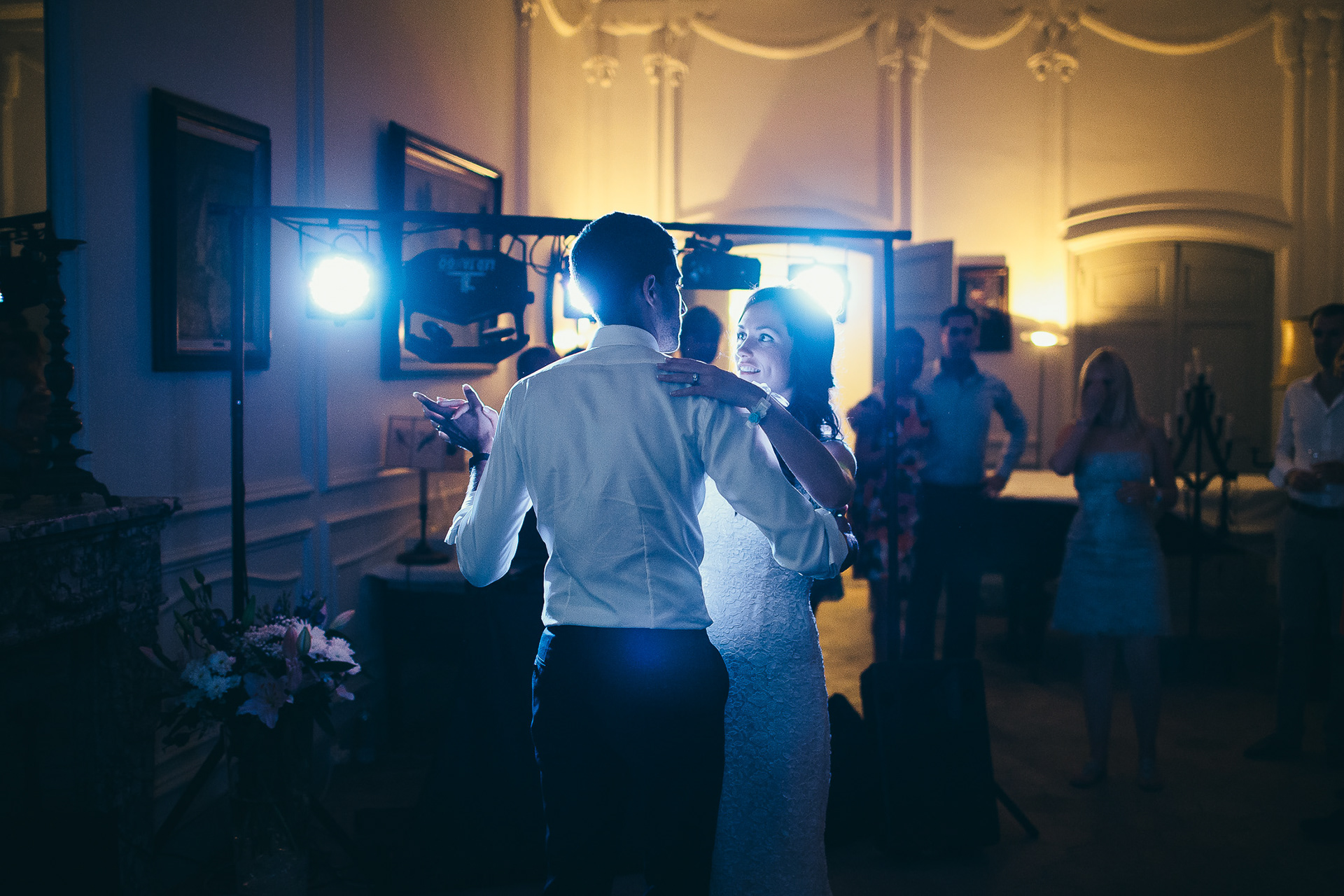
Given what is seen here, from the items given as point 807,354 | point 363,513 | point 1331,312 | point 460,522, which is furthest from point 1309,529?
point 363,513

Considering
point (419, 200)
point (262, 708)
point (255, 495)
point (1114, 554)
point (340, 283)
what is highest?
point (419, 200)

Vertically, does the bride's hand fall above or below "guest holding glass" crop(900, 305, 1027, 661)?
above

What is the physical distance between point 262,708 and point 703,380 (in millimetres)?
1661

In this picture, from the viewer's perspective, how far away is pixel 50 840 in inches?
79.4

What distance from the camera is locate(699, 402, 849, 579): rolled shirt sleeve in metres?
1.43

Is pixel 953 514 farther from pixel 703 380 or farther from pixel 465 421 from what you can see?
pixel 703 380

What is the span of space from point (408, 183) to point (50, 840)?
3211 millimetres

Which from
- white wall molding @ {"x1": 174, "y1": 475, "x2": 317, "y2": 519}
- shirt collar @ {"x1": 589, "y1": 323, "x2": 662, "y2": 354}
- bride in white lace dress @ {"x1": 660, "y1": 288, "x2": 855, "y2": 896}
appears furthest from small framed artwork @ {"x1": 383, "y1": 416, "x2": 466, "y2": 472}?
shirt collar @ {"x1": 589, "y1": 323, "x2": 662, "y2": 354}

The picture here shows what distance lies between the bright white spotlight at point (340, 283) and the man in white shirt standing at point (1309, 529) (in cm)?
338

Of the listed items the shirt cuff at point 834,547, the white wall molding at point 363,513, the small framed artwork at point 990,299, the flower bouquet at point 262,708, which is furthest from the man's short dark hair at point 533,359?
the small framed artwork at point 990,299

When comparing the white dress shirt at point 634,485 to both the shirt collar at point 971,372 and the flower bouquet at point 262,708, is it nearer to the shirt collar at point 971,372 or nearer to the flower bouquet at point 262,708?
the flower bouquet at point 262,708

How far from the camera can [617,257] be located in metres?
1.46

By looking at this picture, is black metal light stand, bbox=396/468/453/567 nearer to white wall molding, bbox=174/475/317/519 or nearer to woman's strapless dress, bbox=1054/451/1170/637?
white wall molding, bbox=174/475/317/519

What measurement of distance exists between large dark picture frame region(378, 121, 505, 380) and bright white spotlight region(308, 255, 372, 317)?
26 centimetres
